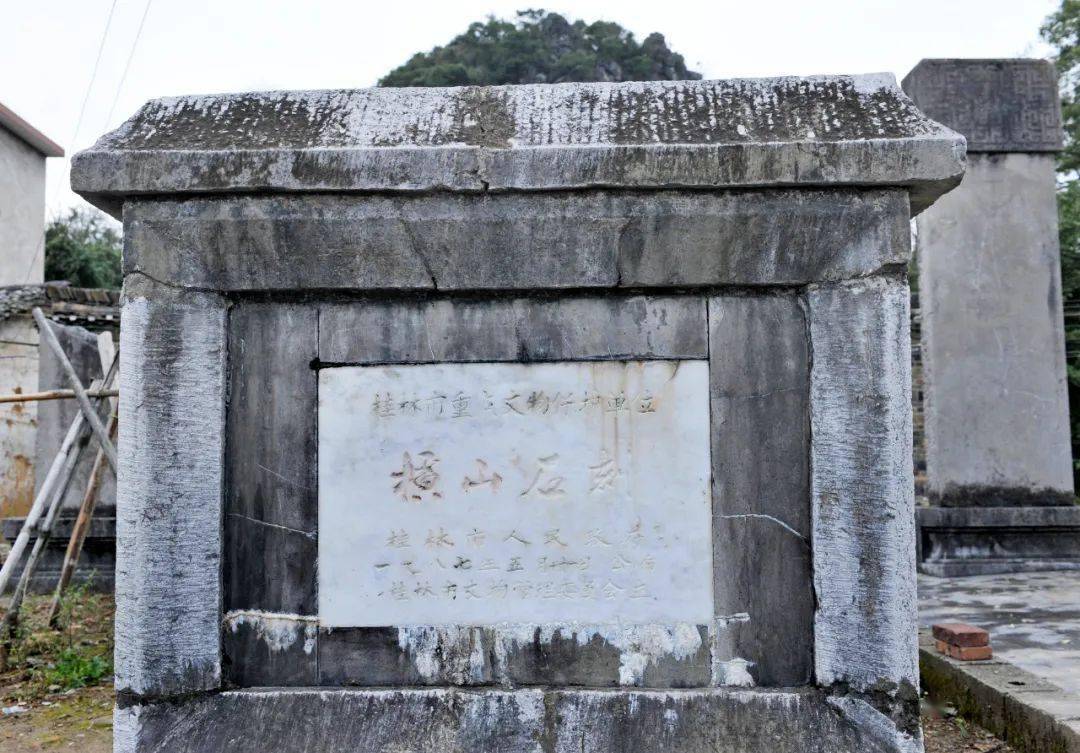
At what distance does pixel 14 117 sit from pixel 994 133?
51.2ft

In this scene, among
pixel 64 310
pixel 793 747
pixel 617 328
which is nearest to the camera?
pixel 793 747

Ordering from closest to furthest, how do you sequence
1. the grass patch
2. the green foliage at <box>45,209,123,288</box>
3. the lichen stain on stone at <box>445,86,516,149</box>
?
the lichen stain on stone at <box>445,86,516,149</box>, the grass patch, the green foliage at <box>45,209,123,288</box>

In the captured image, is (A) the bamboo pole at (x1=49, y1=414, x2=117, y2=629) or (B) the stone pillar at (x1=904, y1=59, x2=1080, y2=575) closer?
(A) the bamboo pole at (x1=49, y1=414, x2=117, y2=629)

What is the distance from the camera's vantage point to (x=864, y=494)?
2.30 metres

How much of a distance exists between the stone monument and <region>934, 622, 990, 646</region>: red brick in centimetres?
187

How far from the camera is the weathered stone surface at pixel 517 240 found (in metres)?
2.34

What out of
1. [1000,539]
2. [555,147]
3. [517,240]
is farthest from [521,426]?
[1000,539]

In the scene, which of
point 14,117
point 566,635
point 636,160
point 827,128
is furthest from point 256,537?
point 14,117

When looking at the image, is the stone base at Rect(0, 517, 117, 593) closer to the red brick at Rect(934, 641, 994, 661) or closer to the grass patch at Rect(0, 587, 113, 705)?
the grass patch at Rect(0, 587, 113, 705)

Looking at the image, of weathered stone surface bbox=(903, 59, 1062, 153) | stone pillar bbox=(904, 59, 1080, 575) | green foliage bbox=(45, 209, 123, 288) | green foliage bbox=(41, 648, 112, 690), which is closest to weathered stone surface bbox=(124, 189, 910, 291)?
green foliage bbox=(41, 648, 112, 690)

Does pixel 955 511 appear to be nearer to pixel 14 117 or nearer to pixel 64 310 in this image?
pixel 64 310

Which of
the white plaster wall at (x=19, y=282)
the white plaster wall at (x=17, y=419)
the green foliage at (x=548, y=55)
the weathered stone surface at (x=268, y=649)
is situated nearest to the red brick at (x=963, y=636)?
the weathered stone surface at (x=268, y=649)

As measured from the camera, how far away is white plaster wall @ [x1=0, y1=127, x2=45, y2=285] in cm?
1596

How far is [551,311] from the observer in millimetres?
2426
